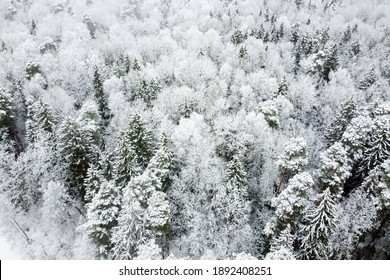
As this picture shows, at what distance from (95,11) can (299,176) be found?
94511 mm

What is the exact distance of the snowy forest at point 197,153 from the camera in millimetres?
32656

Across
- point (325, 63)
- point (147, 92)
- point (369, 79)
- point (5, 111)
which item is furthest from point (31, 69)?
point (369, 79)

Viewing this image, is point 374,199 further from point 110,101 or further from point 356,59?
point 356,59

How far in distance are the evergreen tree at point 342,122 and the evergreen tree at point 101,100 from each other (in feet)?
118

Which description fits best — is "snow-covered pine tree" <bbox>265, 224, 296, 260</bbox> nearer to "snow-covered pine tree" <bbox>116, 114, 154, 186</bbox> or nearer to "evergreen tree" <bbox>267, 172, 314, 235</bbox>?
"evergreen tree" <bbox>267, 172, 314, 235</bbox>

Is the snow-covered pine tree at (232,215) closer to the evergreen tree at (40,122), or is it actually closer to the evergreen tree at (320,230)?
the evergreen tree at (320,230)

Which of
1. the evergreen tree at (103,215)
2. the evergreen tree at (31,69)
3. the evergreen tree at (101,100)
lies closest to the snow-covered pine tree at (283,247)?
the evergreen tree at (103,215)

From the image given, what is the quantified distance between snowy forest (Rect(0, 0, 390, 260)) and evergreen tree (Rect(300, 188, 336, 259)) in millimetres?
138

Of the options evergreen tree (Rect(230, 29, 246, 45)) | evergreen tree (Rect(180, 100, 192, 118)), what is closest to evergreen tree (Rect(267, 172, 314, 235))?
evergreen tree (Rect(180, 100, 192, 118))

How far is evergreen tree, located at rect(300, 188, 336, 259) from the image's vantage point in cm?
2853

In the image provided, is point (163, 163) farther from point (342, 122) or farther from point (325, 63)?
point (325, 63)

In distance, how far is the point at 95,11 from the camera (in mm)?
100500

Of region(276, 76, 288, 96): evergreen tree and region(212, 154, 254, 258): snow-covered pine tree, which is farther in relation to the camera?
region(276, 76, 288, 96): evergreen tree

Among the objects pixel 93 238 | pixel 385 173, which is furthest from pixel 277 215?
pixel 93 238
